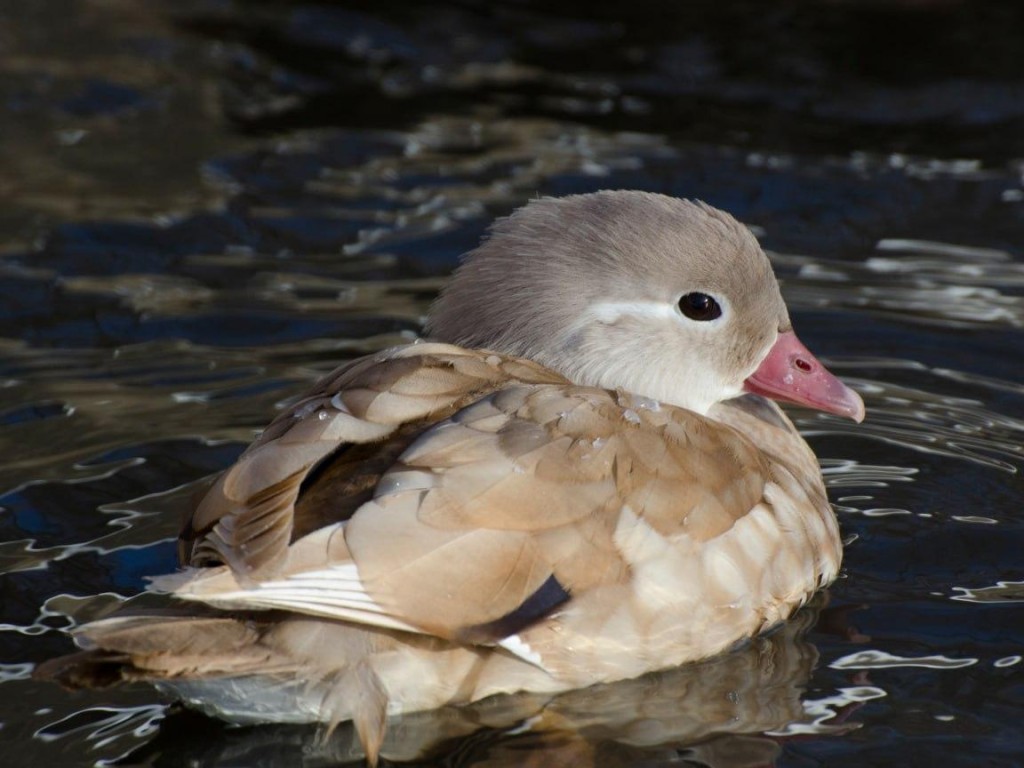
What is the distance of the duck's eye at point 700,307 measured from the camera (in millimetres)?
5586

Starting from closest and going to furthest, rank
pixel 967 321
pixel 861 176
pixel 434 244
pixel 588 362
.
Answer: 1. pixel 588 362
2. pixel 967 321
3. pixel 434 244
4. pixel 861 176

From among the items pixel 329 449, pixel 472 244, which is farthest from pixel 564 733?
pixel 472 244

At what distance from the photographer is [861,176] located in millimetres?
9492

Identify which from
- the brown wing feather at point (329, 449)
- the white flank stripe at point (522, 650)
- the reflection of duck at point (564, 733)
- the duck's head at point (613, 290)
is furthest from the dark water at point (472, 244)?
the duck's head at point (613, 290)

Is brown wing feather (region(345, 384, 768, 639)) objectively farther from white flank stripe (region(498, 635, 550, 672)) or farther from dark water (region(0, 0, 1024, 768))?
dark water (region(0, 0, 1024, 768))

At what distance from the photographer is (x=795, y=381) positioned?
5879mm

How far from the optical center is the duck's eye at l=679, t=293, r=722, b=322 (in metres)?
5.59

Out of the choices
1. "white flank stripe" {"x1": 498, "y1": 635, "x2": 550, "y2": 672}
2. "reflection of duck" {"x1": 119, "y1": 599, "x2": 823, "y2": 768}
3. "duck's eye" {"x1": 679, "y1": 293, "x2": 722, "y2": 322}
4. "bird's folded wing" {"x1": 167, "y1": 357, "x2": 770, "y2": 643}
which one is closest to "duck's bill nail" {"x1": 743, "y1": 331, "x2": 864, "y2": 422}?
"duck's eye" {"x1": 679, "y1": 293, "x2": 722, "y2": 322}

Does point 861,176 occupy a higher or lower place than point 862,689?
higher

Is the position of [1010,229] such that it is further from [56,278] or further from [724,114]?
[56,278]

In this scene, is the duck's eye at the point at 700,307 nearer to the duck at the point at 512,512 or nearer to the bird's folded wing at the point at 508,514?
the duck at the point at 512,512

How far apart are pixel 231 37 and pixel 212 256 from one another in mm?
3218

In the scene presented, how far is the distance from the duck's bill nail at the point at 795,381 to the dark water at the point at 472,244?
0.42 m

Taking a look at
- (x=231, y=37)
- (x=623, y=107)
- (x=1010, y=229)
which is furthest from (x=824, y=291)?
(x=231, y=37)
